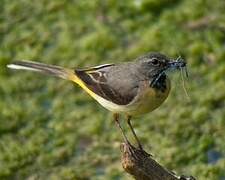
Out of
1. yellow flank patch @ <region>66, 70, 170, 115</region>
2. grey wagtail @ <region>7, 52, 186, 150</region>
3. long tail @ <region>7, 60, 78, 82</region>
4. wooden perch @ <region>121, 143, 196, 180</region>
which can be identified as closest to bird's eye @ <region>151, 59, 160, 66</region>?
grey wagtail @ <region>7, 52, 186, 150</region>

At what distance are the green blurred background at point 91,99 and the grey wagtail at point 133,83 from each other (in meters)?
1.32

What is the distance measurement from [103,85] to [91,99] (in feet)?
6.59

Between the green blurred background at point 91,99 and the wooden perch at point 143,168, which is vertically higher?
the green blurred background at point 91,99

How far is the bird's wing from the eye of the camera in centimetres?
544

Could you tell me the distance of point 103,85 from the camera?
563cm

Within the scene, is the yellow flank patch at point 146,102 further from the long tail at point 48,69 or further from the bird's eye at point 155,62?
the long tail at point 48,69

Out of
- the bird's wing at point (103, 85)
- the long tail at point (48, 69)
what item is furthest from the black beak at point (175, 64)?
the long tail at point (48, 69)

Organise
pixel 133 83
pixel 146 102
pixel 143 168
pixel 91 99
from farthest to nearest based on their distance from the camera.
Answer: pixel 91 99
pixel 133 83
pixel 146 102
pixel 143 168

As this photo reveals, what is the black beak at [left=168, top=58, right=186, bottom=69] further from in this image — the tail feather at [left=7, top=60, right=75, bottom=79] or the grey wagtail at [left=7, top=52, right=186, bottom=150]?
the tail feather at [left=7, top=60, right=75, bottom=79]

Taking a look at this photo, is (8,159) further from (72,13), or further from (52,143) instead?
(72,13)

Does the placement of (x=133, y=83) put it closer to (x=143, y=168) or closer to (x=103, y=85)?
(x=103, y=85)

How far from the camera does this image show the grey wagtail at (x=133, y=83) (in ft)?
17.5

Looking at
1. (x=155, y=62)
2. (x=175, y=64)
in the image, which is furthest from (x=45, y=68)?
(x=175, y=64)

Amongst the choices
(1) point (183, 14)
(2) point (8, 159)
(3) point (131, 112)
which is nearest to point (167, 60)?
(3) point (131, 112)
